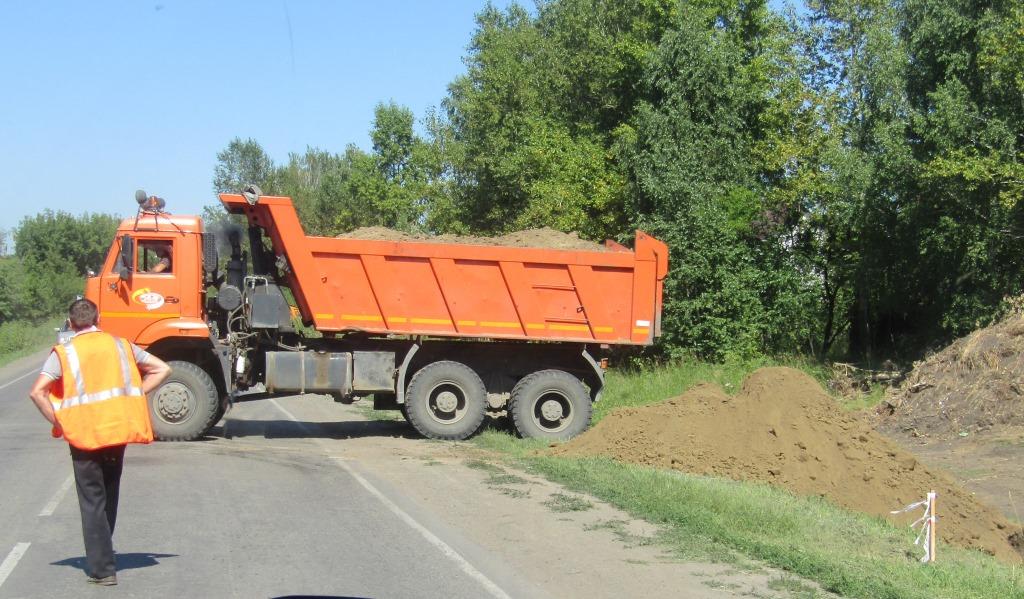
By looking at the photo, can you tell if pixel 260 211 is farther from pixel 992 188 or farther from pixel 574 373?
pixel 992 188

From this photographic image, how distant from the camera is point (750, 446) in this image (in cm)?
1289

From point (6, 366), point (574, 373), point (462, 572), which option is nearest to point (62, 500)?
point (462, 572)

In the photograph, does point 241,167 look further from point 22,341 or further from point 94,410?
point 94,410

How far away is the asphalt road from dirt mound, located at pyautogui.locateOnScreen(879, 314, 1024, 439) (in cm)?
976

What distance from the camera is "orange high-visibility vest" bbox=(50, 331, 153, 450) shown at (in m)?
6.34

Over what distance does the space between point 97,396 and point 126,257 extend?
8840 millimetres

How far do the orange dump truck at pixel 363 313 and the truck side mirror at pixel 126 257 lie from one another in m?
0.03

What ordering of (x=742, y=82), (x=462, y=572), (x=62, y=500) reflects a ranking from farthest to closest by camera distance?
(x=742, y=82) → (x=62, y=500) → (x=462, y=572)

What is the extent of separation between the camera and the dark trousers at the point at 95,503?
6445 mm

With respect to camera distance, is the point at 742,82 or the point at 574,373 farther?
the point at 742,82

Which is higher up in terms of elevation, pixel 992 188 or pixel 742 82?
pixel 742 82

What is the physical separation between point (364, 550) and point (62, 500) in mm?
3548

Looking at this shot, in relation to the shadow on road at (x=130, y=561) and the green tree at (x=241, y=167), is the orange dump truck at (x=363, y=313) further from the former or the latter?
the green tree at (x=241, y=167)

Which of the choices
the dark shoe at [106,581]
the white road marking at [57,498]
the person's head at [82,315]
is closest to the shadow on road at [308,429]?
the white road marking at [57,498]
